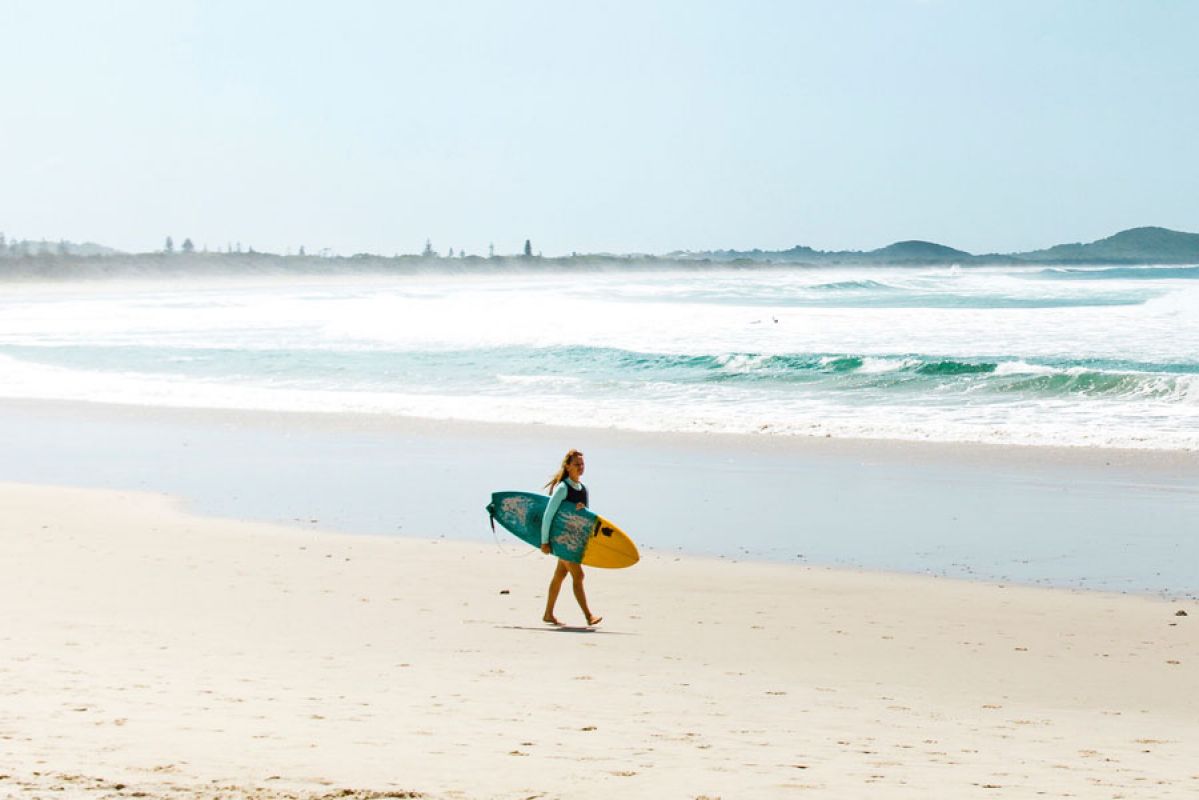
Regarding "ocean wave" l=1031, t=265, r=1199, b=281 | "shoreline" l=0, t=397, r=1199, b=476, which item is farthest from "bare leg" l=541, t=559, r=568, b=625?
"ocean wave" l=1031, t=265, r=1199, b=281

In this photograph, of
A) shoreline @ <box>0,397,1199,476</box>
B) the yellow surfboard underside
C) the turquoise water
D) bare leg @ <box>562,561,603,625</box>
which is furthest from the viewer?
the turquoise water

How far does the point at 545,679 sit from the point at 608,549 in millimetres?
2170

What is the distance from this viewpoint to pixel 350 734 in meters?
5.63

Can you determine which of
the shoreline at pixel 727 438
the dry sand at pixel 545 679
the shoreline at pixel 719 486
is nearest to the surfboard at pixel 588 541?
the dry sand at pixel 545 679

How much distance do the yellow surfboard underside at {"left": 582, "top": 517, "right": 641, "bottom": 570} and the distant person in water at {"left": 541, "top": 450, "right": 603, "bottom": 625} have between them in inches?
7.8

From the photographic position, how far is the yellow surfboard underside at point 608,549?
9.09 m

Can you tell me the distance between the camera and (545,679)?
705 cm

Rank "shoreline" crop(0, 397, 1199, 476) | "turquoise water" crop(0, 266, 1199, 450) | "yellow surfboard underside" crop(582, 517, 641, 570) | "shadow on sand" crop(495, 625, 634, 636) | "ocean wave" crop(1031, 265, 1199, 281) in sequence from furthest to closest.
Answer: "ocean wave" crop(1031, 265, 1199, 281) → "turquoise water" crop(0, 266, 1199, 450) → "shoreline" crop(0, 397, 1199, 476) → "yellow surfboard underside" crop(582, 517, 641, 570) → "shadow on sand" crop(495, 625, 634, 636)

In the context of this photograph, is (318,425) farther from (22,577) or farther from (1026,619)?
(1026,619)

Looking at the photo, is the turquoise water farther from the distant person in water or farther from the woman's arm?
the woman's arm

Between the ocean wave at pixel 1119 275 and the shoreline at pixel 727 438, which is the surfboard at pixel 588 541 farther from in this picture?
the ocean wave at pixel 1119 275

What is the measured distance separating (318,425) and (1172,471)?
11306 mm

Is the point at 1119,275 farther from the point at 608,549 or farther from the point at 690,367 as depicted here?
the point at 608,549

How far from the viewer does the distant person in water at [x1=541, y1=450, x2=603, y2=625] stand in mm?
8617
